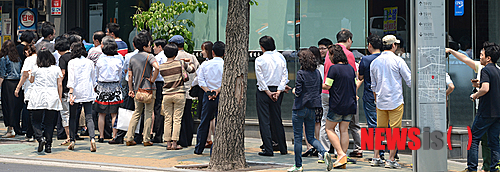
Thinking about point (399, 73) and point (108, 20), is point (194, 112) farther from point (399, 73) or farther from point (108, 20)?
point (399, 73)

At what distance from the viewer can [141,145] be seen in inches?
409

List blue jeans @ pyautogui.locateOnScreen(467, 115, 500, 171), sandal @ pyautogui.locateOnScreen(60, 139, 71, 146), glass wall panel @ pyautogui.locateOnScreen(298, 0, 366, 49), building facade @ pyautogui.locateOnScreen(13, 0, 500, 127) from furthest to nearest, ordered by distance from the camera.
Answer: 1. glass wall panel @ pyautogui.locateOnScreen(298, 0, 366, 49)
2. sandal @ pyautogui.locateOnScreen(60, 139, 71, 146)
3. building facade @ pyautogui.locateOnScreen(13, 0, 500, 127)
4. blue jeans @ pyautogui.locateOnScreen(467, 115, 500, 171)

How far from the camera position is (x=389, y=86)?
317 inches

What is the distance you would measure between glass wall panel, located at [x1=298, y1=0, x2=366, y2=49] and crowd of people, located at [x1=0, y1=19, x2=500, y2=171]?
1.58 metres

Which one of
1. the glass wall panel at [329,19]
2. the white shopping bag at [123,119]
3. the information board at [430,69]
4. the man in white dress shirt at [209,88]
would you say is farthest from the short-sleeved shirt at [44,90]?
the information board at [430,69]

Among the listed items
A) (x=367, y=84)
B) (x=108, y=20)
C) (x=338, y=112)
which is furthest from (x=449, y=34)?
(x=108, y=20)

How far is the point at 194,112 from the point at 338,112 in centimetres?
497

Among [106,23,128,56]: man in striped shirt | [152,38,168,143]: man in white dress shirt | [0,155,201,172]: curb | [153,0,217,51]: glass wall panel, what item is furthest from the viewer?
[153,0,217,51]: glass wall panel

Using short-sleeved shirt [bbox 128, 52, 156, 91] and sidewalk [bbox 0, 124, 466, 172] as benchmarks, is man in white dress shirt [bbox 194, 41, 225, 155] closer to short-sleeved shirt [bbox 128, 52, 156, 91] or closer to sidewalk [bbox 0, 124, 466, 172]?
sidewalk [bbox 0, 124, 466, 172]

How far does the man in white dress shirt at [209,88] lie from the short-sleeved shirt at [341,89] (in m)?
2.20

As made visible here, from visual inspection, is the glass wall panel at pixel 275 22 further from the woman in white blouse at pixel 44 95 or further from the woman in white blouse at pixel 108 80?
the woman in white blouse at pixel 44 95

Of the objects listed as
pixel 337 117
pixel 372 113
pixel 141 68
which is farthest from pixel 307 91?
pixel 141 68

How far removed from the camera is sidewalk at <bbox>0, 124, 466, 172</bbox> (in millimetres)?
8211

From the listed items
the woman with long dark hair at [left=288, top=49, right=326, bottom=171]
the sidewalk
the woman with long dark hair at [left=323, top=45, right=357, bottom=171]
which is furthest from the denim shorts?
the sidewalk
